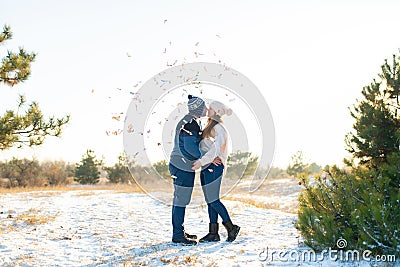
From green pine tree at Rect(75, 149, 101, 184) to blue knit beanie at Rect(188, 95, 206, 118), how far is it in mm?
30280

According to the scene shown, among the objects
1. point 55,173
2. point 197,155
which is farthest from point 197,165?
point 55,173

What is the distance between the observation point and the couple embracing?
→ 616cm

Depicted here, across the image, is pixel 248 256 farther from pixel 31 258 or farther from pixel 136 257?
pixel 31 258

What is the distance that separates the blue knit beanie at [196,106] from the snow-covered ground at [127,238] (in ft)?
6.73

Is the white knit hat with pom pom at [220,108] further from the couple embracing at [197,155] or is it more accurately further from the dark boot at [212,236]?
the dark boot at [212,236]

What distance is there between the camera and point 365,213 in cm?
477

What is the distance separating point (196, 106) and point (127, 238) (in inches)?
111

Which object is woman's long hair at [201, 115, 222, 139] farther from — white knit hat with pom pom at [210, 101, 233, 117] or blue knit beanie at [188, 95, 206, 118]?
blue knit beanie at [188, 95, 206, 118]

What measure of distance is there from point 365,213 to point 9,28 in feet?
28.5

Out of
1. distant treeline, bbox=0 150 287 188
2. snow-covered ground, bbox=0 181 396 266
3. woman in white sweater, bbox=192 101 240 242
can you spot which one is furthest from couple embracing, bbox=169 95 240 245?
distant treeline, bbox=0 150 287 188

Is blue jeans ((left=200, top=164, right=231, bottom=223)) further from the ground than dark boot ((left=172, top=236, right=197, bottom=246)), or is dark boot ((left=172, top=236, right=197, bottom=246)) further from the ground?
blue jeans ((left=200, top=164, right=231, bottom=223))

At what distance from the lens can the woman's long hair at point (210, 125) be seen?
6.24 m

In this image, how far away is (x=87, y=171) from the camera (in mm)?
34781

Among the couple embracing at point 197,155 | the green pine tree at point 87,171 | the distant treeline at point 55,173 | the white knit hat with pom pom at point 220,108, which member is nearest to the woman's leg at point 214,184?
the couple embracing at point 197,155
